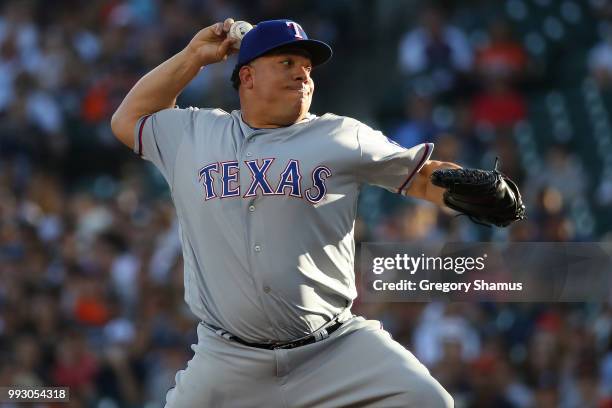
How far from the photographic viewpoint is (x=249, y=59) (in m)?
4.51

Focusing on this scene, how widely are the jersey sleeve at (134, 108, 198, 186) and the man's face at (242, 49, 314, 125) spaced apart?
306mm

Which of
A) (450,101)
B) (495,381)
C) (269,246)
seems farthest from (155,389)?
(269,246)

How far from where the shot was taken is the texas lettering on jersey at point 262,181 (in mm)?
4277

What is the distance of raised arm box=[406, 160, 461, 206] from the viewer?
4441 mm

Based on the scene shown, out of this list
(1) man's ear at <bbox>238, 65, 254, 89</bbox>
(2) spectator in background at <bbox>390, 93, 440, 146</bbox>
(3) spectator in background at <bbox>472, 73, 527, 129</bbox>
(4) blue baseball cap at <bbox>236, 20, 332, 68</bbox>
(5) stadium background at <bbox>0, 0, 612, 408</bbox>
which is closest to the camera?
(4) blue baseball cap at <bbox>236, 20, 332, 68</bbox>

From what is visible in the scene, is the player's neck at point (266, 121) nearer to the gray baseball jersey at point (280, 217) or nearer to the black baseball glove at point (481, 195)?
the gray baseball jersey at point (280, 217)

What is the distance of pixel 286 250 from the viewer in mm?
4273

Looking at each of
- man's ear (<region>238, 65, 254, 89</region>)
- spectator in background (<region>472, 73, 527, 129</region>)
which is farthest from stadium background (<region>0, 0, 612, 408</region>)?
→ man's ear (<region>238, 65, 254, 89</region>)

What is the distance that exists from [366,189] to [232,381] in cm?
619

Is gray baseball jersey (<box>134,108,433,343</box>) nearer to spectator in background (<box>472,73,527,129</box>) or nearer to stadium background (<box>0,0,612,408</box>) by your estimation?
stadium background (<box>0,0,612,408</box>)

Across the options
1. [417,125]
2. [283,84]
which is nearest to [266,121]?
[283,84]

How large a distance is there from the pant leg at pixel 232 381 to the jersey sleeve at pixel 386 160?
726 mm

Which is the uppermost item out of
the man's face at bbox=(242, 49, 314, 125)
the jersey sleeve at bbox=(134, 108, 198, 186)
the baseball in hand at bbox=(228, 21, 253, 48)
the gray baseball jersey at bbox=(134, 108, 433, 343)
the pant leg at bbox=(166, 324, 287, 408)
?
the baseball in hand at bbox=(228, 21, 253, 48)

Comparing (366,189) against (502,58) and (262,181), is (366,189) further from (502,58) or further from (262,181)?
(262,181)
